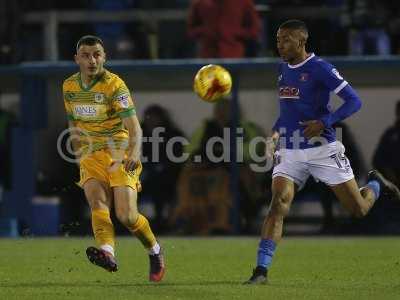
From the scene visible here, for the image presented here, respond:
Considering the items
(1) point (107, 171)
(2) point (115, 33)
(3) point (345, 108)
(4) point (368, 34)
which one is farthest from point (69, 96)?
(2) point (115, 33)

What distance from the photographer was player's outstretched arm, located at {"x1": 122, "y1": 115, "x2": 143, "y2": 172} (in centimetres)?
945

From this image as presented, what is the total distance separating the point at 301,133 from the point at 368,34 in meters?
7.98

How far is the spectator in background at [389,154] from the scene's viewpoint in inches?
661

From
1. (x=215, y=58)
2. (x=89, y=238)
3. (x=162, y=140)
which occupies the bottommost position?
(x=89, y=238)

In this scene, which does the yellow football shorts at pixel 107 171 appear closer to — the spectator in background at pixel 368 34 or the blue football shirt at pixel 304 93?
the blue football shirt at pixel 304 93

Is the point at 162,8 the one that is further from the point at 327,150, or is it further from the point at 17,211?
the point at 327,150

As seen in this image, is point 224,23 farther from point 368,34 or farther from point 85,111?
point 85,111

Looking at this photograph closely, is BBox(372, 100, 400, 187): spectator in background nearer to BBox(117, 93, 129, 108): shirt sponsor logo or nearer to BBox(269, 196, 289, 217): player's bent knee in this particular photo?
BBox(269, 196, 289, 217): player's bent knee

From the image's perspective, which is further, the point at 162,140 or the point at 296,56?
the point at 162,140

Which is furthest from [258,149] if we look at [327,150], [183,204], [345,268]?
[327,150]

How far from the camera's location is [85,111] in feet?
32.8

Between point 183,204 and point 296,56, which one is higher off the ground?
point 296,56

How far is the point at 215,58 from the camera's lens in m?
16.9

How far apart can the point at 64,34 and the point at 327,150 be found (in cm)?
1001
